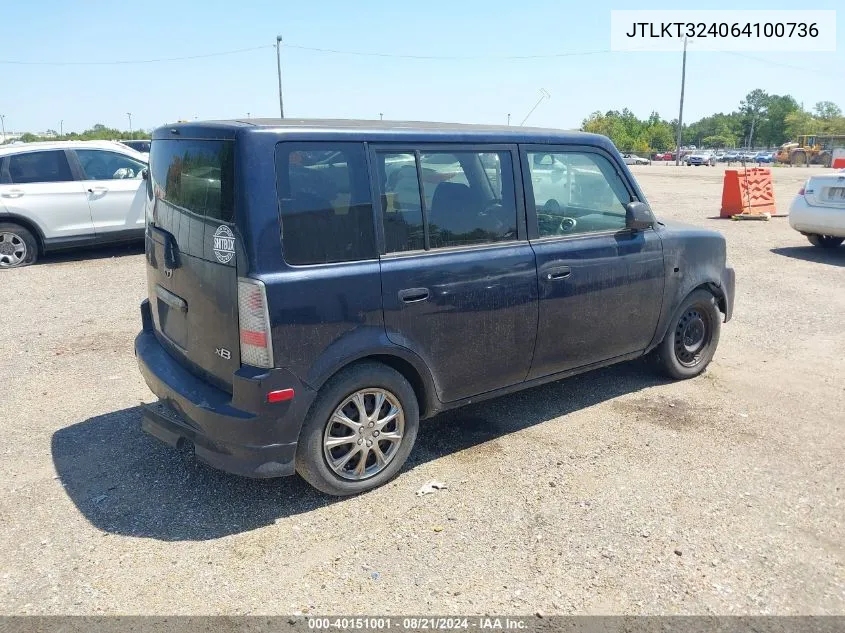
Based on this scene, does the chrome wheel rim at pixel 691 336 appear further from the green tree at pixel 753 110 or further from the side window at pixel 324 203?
the green tree at pixel 753 110

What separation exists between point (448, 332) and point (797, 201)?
9.42 metres

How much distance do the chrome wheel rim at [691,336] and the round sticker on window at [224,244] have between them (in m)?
3.55

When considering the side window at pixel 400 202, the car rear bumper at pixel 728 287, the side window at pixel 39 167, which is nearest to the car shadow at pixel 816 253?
the car rear bumper at pixel 728 287

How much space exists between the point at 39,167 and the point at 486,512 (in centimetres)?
940

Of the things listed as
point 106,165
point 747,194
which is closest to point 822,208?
point 747,194

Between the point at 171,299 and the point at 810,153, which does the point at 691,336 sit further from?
the point at 810,153

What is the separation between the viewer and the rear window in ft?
10.9

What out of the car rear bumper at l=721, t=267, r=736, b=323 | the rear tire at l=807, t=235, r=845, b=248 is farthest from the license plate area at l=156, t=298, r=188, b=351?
the rear tire at l=807, t=235, r=845, b=248

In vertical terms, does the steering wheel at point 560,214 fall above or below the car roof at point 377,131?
below

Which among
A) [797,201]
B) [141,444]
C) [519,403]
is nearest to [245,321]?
[141,444]

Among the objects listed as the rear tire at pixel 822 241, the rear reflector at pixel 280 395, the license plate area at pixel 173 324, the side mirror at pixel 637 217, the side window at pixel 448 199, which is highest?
the side window at pixel 448 199

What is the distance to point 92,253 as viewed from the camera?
11320 millimetres

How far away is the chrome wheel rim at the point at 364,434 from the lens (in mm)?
3648

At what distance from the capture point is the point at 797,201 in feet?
36.2
